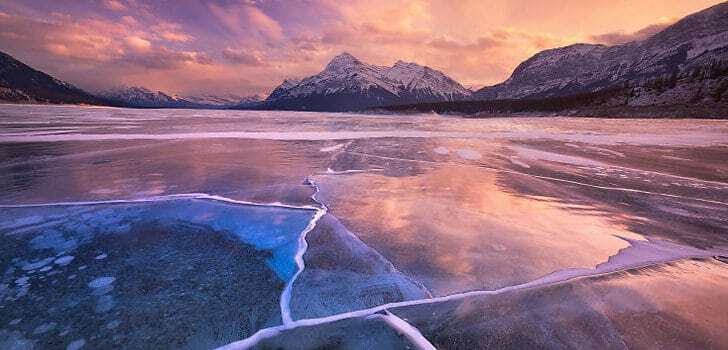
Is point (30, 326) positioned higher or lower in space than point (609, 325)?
lower

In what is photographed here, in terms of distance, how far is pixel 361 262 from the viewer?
3.23 meters

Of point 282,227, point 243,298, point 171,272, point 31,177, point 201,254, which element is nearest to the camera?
point 243,298

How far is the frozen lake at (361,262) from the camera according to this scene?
2.25 metres

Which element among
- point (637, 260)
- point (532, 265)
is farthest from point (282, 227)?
point (637, 260)

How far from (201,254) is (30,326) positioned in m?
1.28

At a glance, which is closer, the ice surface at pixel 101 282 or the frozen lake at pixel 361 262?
the frozen lake at pixel 361 262

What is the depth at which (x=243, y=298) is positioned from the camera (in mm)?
2627

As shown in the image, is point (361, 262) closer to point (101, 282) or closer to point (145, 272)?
point (145, 272)

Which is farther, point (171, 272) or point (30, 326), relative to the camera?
point (171, 272)

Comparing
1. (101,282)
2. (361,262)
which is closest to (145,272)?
(101,282)

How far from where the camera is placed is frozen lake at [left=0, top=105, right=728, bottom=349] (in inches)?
88.6

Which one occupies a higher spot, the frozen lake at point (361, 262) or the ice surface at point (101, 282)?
the frozen lake at point (361, 262)

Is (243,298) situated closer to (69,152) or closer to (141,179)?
(141,179)

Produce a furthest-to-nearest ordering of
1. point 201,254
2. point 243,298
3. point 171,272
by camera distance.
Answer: point 201,254 → point 171,272 → point 243,298
